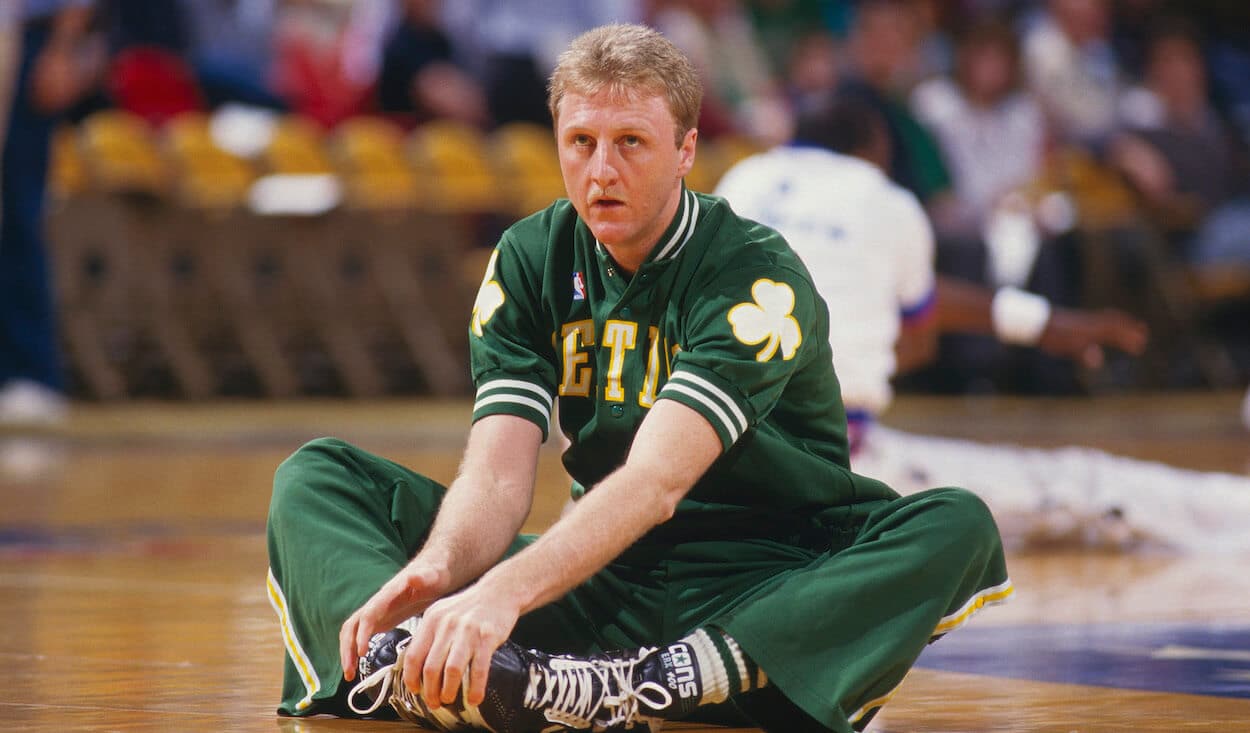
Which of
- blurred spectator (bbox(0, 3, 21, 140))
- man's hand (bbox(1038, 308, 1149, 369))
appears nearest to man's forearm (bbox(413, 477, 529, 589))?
man's hand (bbox(1038, 308, 1149, 369))

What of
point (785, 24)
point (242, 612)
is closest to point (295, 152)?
point (785, 24)

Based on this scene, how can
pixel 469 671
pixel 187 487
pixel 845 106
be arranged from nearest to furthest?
pixel 469 671
pixel 845 106
pixel 187 487

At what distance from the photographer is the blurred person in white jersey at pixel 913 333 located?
5637 millimetres

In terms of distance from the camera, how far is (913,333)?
6.04 m

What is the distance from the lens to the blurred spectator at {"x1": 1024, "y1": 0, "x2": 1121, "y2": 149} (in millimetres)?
13413

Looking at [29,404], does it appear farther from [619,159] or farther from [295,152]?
[619,159]

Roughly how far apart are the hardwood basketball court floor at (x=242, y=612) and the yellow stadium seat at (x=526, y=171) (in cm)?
217

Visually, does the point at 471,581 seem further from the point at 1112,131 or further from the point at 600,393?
the point at 1112,131

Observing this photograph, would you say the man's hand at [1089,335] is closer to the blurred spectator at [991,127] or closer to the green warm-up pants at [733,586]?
the green warm-up pants at [733,586]

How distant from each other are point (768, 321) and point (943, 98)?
10.1 metres

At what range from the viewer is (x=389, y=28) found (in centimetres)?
1168

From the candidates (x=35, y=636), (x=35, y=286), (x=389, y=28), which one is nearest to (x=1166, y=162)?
(x=389, y=28)

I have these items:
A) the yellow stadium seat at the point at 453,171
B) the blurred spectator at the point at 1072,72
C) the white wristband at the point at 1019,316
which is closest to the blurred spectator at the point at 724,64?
the blurred spectator at the point at 1072,72

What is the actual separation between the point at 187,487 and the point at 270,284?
3.50 meters
